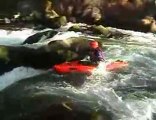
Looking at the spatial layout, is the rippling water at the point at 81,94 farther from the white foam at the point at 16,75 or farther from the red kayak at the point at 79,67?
the red kayak at the point at 79,67

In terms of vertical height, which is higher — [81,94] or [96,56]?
[96,56]

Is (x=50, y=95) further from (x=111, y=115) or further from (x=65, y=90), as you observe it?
(x=111, y=115)

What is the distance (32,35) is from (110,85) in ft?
20.1

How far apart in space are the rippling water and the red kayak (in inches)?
8.0

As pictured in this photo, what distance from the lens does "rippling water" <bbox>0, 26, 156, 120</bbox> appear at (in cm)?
1227

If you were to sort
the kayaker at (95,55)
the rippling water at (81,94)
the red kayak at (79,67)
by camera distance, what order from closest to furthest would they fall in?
the rippling water at (81,94), the red kayak at (79,67), the kayaker at (95,55)

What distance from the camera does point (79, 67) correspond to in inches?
603

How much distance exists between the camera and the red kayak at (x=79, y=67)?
599 inches

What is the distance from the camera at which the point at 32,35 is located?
1964 cm

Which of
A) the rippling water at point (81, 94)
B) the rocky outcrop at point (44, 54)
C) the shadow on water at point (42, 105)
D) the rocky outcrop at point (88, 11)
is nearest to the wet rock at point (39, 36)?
the rocky outcrop at point (88, 11)

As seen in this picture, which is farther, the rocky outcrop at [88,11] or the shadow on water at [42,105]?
the rocky outcrop at [88,11]

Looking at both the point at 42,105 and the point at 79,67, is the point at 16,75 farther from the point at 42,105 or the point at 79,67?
the point at 42,105

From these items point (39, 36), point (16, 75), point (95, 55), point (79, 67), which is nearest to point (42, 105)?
point (16, 75)

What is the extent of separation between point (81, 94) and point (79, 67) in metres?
1.93
